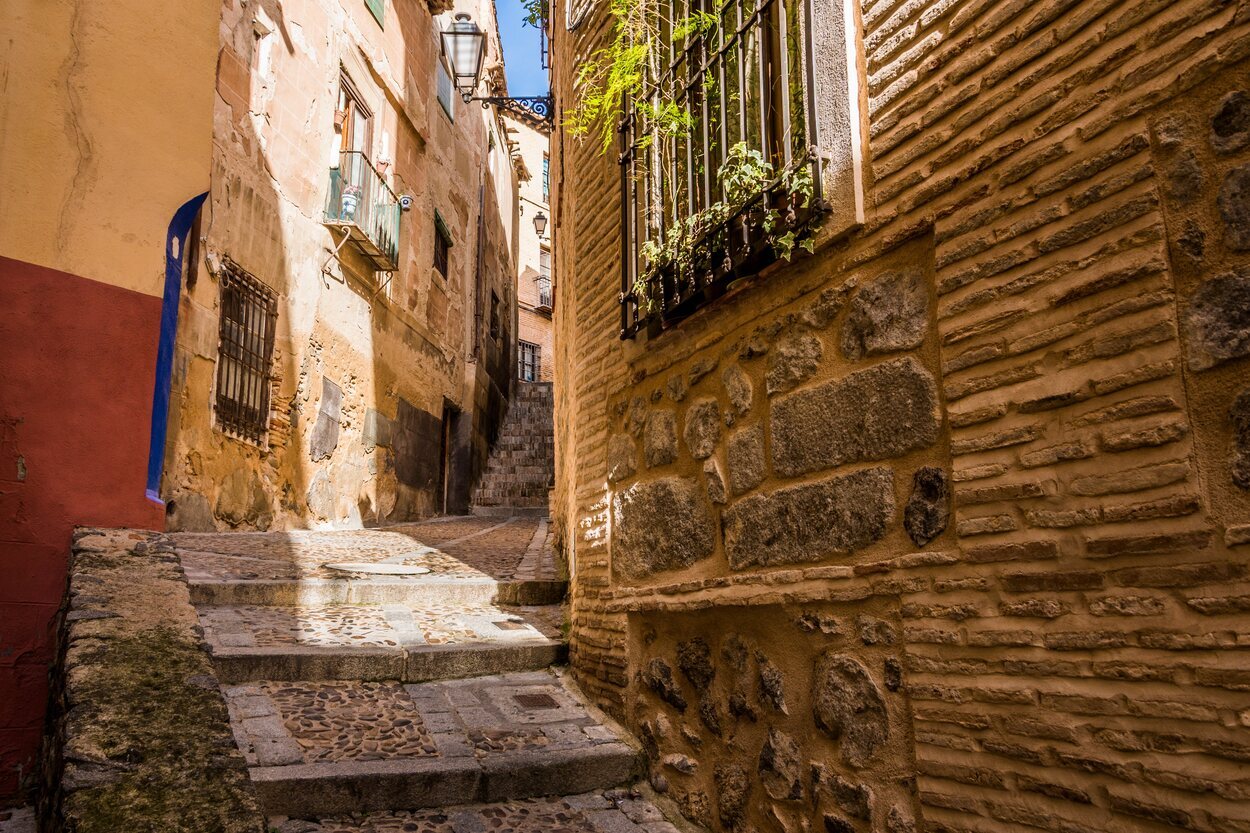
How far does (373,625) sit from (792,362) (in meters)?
2.72

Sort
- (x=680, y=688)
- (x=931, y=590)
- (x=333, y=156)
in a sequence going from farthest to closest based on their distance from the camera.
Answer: (x=333, y=156)
(x=680, y=688)
(x=931, y=590)

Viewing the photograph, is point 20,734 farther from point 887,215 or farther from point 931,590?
point 887,215

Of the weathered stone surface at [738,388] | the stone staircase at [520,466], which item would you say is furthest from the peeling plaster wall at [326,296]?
the weathered stone surface at [738,388]

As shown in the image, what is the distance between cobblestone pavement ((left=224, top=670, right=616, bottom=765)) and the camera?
10.6 feet

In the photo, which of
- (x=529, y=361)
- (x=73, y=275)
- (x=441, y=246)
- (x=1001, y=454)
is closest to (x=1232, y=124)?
(x=1001, y=454)

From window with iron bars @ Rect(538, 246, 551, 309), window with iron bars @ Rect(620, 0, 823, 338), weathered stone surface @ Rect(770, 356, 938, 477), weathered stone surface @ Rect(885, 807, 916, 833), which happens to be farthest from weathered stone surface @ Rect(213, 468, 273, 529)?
window with iron bars @ Rect(538, 246, 551, 309)

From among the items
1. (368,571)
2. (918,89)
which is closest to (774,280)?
(918,89)

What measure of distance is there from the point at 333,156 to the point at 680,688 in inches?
330

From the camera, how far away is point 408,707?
146 inches

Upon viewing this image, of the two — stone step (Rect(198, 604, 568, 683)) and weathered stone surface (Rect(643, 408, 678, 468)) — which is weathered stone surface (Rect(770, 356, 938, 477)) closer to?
weathered stone surface (Rect(643, 408, 678, 468))

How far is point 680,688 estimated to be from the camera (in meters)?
3.43

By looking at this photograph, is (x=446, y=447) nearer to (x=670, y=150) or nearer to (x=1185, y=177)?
(x=670, y=150)

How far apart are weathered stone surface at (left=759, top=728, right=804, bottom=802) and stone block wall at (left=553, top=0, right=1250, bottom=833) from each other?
0.5 inches

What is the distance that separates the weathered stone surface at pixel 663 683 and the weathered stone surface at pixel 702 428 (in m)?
A: 0.84
